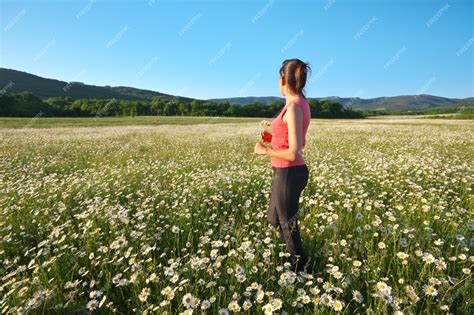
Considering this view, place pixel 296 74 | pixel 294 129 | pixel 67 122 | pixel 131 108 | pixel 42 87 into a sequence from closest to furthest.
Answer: pixel 294 129 < pixel 296 74 < pixel 67 122 < pixel 131 108 < pixel 42 87

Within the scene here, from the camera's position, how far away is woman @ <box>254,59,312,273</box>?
2.58m

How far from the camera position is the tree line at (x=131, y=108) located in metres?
58.8

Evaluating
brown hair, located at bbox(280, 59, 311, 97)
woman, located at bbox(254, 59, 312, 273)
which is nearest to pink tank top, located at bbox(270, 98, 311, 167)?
woman, located at bbox(254, 59, 312, 273)

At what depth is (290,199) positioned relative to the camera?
2873 millimetres

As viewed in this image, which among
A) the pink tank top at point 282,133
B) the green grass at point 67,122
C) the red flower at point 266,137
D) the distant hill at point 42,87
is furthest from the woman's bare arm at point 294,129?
the distant hill at point 42,87

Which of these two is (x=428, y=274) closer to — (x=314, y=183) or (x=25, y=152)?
(x=314, y=183)

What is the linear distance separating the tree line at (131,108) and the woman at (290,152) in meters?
68.9

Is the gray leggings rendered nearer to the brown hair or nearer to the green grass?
the brown hair

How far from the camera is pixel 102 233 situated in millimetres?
3484

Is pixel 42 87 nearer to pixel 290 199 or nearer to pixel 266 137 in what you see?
pixel 266 137

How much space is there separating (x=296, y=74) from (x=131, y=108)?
79472 mm

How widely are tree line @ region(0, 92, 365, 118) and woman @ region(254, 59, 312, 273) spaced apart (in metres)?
68.9

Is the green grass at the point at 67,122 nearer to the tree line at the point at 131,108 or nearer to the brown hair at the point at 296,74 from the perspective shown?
the tree line at the point at 131,108

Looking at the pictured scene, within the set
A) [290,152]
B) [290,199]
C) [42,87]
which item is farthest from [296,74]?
[42,87]
